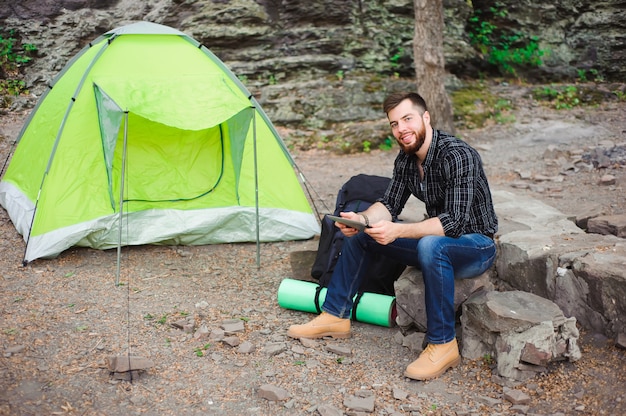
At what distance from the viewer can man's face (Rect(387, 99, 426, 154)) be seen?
345cm

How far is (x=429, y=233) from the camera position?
332 cm

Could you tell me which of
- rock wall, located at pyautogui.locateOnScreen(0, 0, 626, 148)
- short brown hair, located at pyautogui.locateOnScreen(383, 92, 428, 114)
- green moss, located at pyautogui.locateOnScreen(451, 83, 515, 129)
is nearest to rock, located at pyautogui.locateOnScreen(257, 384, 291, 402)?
short brown hair, located at pyautogui.locateOnScreen(383, 92, 428, 114)

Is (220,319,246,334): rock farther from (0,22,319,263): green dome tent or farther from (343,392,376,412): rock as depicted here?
(0,22,319,263): green dome tent

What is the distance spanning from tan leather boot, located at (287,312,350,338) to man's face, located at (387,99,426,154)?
1.17 meters

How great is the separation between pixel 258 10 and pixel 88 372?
26.6 ft

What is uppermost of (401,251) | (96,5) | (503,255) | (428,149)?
(96,5)

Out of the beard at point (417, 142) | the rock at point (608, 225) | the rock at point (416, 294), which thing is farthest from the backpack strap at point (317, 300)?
the rock at point (608, 225)

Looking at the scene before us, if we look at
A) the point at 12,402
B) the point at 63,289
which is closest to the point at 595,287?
the point at 12,402

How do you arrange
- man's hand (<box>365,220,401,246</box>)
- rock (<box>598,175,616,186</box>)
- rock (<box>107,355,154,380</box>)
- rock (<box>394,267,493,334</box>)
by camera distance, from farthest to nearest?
rock (<box>598,175,616,186</box>)
rock (<box>394,267,493,334</box>)
man's hand (<box>365,220,401,246</box>)
rock (<box>107,355,154,380</box>)

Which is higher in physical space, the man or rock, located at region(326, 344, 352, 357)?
the man

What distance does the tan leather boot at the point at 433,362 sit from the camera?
3.29m

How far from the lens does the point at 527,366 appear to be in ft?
10.7

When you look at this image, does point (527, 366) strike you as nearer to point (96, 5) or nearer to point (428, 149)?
point (428, 149)

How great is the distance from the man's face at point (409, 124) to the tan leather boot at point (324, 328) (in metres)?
1.17
